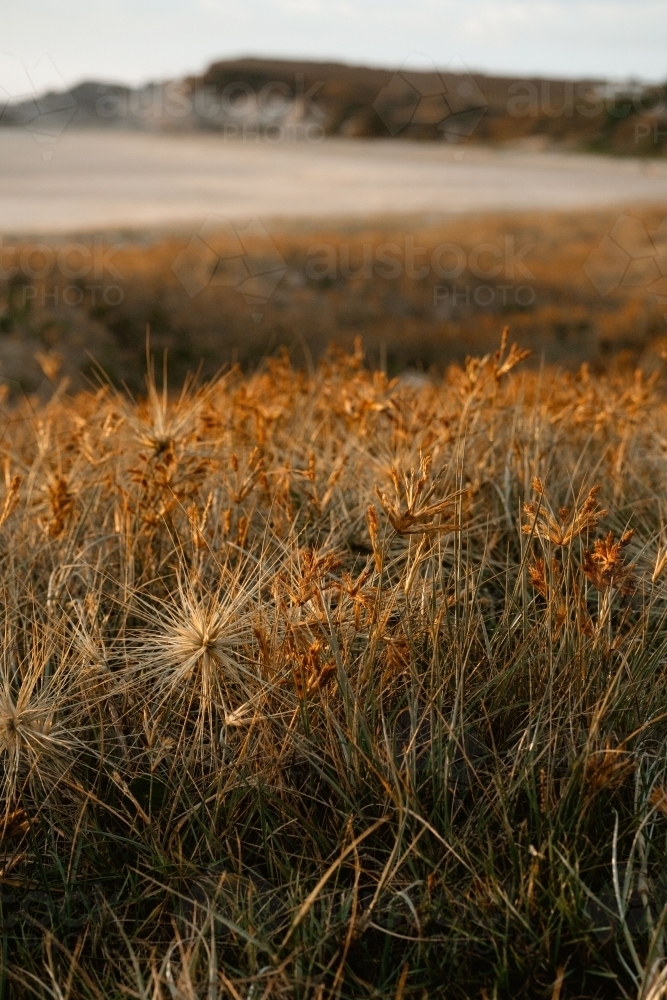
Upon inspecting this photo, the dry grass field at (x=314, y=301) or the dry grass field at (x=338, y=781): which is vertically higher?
the dry grass field at (x=338, y=781)

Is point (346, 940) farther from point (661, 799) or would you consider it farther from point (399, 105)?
point (399, 105)

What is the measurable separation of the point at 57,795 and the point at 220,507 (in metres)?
1.01

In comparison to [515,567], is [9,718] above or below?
above

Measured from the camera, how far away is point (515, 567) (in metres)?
2.39

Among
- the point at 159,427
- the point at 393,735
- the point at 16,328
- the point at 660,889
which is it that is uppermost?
the point at 159,427

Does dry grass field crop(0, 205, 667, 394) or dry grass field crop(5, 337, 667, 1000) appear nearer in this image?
dry grass field crop(5, 337, 667, 1000)

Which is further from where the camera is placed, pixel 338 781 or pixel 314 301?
pixel 314 301

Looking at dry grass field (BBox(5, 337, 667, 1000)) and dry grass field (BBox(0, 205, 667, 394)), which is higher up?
dry grass field (BBox(5, 337, 667, 1000))

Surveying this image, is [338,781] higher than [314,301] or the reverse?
higher

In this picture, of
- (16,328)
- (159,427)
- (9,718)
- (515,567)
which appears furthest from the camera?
(16,328)

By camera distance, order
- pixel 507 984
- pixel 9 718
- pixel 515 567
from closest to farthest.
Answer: pixel 507 984, pixel 9 718, pixel 515 567

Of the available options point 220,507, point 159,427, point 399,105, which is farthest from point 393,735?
point 399,105

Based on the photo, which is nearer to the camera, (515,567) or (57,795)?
(57,795)

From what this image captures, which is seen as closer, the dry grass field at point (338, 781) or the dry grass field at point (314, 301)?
the dry grass field at point (338, 781)
